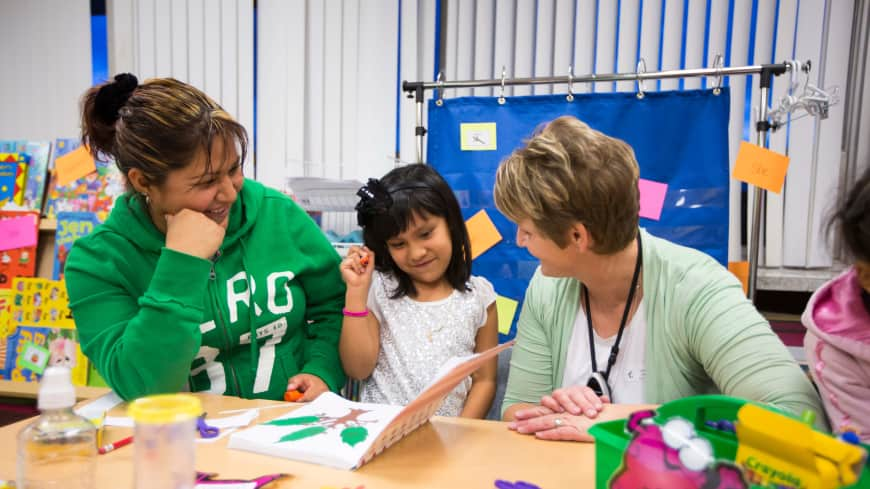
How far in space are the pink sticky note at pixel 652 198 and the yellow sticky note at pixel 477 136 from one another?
52cm

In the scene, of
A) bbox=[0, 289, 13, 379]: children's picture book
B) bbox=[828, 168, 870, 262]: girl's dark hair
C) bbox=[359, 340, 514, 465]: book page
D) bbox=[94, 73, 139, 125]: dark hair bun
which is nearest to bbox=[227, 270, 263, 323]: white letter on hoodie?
bbox=[94, 73, 139, 125]: dark hair bun

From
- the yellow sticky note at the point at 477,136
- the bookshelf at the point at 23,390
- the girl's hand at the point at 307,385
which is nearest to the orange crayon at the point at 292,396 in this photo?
the girl's hand at the point at 307,385

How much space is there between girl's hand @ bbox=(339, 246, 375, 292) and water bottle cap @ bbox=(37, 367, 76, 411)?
760mm

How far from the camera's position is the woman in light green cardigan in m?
0.91

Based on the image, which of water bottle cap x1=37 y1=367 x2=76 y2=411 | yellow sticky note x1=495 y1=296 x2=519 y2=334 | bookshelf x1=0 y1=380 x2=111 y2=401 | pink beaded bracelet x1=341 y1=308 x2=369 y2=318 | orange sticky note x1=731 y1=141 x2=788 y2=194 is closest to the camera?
water bottle cap x1=37 y1=367 x2=76 y2=411

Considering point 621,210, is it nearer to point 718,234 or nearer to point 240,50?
point 718,234

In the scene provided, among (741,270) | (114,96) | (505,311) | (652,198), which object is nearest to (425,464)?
(114,96)

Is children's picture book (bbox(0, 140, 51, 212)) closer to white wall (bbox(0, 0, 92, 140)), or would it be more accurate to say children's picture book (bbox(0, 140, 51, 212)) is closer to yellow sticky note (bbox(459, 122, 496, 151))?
white wall (bbox(0, 0, 92, 140))

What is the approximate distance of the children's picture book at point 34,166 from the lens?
94.2 inches

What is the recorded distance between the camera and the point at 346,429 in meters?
0.83

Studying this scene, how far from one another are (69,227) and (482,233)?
5.69ft

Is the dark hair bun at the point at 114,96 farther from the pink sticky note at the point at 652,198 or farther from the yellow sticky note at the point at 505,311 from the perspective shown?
the pink sticky note at the point at 652,198

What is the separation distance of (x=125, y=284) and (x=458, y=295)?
753 millimetres

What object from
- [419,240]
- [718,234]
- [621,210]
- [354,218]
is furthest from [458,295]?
[354,218]
